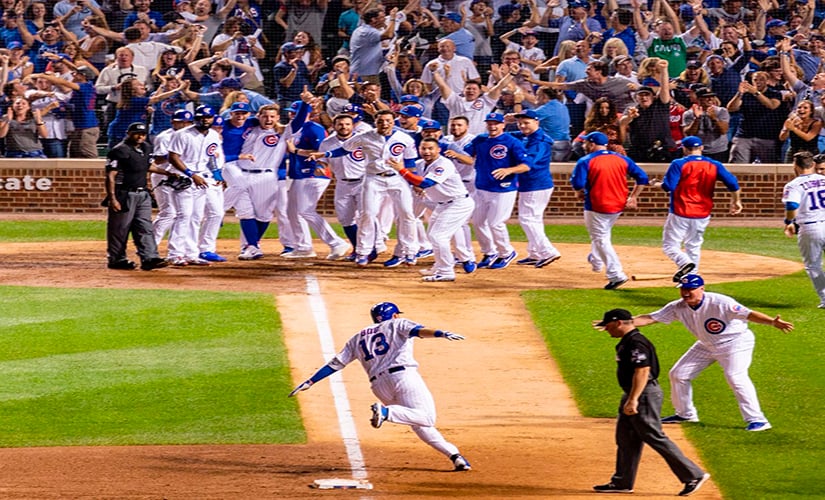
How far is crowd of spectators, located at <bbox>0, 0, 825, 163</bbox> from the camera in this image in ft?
67.8

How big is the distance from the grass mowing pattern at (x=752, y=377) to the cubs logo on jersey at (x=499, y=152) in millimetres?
1843

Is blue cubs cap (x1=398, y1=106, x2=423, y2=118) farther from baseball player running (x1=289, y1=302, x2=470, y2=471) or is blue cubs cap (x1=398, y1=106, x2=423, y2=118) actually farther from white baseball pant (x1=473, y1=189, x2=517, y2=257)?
→ baseball player running (x1=289, y1=302, x2=470, y2=471)

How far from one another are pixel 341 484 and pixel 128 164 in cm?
845

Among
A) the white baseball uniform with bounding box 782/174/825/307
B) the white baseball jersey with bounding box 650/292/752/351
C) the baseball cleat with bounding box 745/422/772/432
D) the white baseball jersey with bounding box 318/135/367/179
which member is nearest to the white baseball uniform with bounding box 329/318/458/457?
the white baseball jersey with bounding box 650/292/752/351

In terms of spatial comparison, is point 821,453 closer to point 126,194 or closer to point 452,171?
point 452,171

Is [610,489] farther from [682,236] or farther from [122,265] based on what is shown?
[122,265]

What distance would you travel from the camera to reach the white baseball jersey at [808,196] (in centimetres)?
1323

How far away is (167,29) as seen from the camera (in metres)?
23.4

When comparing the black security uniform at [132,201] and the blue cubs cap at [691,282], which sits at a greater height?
the blue cubs cap at [691,282]

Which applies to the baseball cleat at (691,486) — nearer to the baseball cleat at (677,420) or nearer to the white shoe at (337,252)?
the baseball cleat at (677,420)

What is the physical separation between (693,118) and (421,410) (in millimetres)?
12914

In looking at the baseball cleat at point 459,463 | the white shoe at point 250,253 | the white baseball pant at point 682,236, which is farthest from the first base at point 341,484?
the white shoe at point 250,253

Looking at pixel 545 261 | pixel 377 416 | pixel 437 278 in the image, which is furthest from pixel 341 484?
pixel 545 261

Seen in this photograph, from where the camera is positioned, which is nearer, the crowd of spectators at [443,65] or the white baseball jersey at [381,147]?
the white baseball jersey at [381,147]
